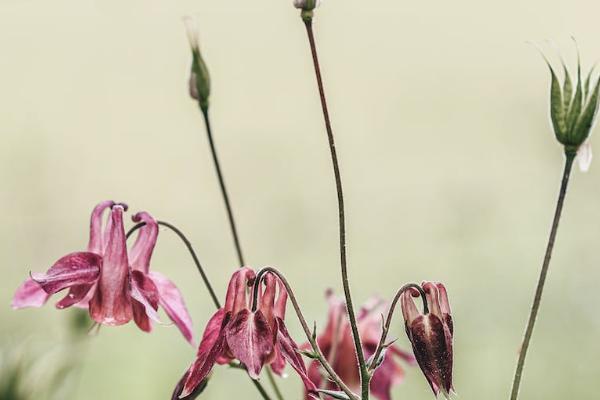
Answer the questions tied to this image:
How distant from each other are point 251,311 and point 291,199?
154 inches

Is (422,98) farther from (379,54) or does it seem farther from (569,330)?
(569,330)

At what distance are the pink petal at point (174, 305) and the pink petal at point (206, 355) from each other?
8 centimetres

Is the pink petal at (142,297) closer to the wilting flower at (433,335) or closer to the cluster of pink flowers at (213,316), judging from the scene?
the cluster of pink flowers at (213,316)

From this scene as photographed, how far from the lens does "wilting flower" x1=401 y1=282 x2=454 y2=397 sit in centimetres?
117

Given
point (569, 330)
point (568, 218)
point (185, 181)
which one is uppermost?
point (185, 181)

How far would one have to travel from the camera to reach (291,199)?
Result: 201 inches

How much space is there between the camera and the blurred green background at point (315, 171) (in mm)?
4066

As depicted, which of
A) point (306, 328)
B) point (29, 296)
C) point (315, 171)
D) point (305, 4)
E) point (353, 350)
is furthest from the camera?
point (315, 171)

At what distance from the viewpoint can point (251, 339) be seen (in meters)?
1.16

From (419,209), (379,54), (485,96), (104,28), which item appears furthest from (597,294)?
(104,28)

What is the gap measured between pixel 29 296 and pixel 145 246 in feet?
0.53

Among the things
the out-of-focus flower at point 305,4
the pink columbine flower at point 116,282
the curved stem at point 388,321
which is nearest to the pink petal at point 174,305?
the pink columbine flower at point 116,282

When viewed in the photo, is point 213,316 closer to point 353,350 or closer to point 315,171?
point 353,350

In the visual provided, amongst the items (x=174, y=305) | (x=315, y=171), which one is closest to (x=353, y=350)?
(x=174, y=305)
